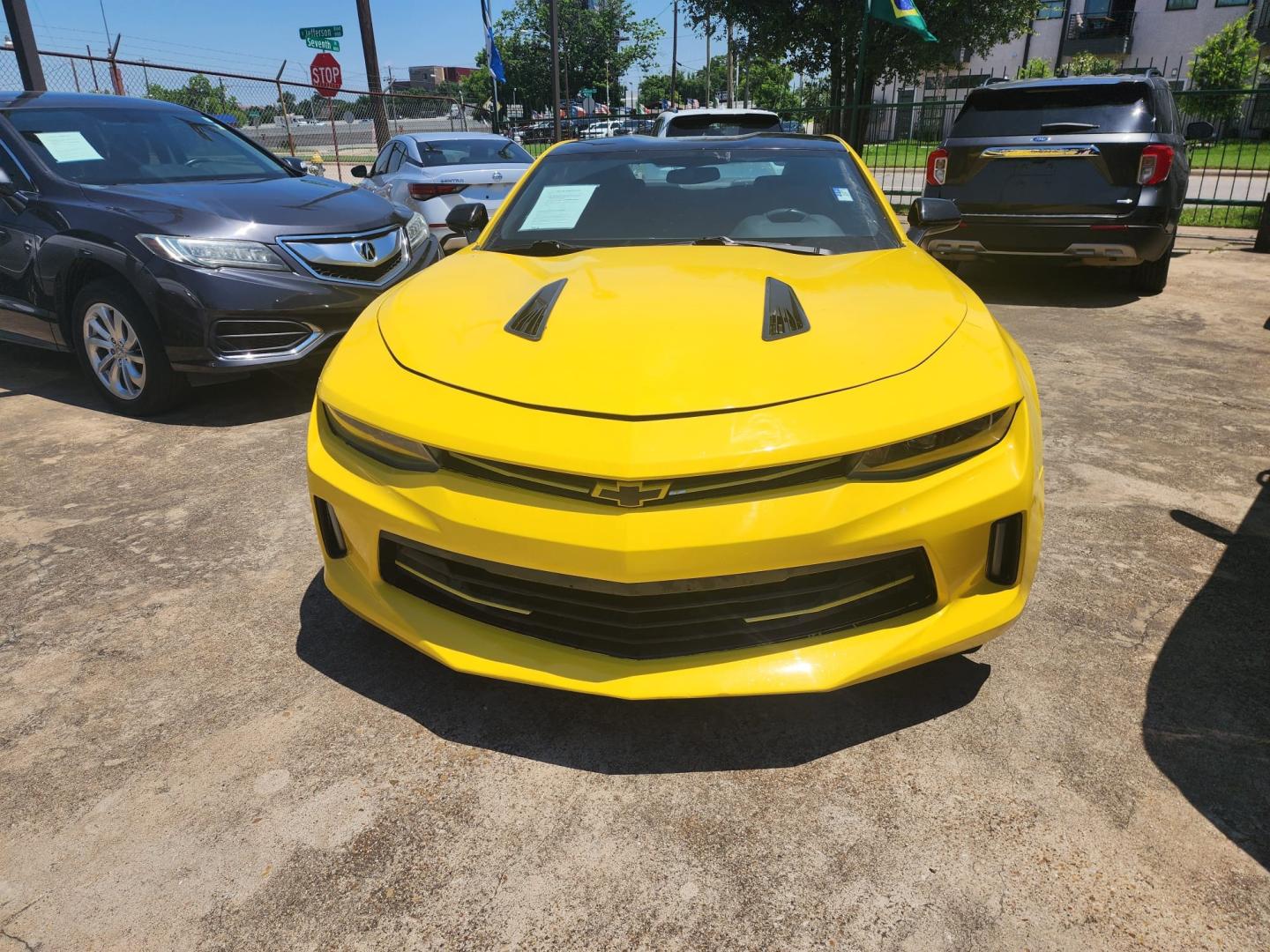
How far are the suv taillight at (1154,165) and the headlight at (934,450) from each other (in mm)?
5723

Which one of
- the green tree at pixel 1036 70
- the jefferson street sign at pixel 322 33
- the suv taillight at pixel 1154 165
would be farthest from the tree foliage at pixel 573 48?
the suv taillight at pixel 1154 165

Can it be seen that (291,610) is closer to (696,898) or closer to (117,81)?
(696,898)

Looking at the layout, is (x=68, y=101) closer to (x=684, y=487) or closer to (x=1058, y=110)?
(x=684, y=487)

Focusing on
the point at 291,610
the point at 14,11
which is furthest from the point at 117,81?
the point at 291,610

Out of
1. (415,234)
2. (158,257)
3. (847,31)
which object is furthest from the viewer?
(847,31)

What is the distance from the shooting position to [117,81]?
12.6 meters

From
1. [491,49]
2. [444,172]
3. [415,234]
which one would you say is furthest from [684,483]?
[491,49]

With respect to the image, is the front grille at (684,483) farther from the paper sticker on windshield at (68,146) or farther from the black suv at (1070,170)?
the black suv at (1070,170)

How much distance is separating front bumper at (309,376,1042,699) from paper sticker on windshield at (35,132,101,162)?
13.4 ft

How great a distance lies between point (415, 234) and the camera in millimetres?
5473

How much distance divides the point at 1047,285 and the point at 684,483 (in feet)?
25.1

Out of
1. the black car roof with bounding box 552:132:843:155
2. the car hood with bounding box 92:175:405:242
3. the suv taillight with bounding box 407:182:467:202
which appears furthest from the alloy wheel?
the suv taillight with bounding box 407:182:467:202

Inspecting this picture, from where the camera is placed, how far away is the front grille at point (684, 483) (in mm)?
1805

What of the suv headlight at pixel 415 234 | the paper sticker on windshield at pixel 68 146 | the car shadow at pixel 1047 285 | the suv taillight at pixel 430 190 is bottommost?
the car shadow at pixel 1047 285
